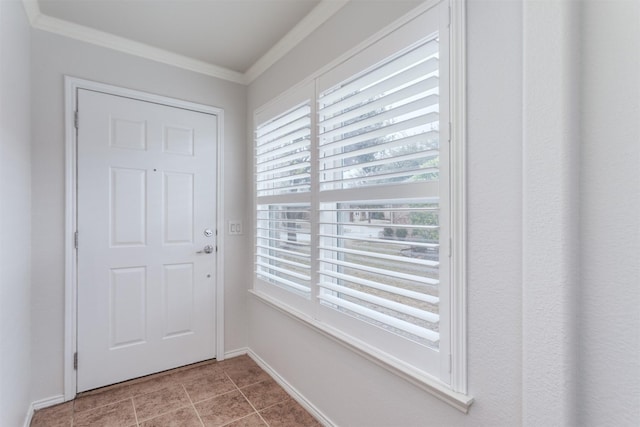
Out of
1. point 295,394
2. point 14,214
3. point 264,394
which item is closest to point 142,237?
point 14,214

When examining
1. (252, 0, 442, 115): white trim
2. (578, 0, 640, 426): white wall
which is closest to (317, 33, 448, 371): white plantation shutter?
(252, 0, 442, 115): white trim

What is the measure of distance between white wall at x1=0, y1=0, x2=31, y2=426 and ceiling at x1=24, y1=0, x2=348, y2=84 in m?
0.27

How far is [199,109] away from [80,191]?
3.45ft

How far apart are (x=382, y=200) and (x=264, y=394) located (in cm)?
161

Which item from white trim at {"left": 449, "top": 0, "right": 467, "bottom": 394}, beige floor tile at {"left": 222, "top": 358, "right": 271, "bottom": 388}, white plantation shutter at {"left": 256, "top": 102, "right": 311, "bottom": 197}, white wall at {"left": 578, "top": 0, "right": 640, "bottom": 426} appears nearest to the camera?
white wall at {"left": 578, "top": 0, "right": 640, "bottom": 426}

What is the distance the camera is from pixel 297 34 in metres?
2.06

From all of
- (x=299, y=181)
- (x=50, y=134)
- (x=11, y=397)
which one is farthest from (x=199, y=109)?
(x=11, y=397)

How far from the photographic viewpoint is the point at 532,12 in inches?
37.0

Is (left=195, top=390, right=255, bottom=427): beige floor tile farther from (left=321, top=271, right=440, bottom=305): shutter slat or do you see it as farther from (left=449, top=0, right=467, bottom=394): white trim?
(left=449, top=0, right=467, bottom=394): white trim

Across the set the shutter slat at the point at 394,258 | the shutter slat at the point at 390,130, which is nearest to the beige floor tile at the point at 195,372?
the shutter slat at the point at 394,258

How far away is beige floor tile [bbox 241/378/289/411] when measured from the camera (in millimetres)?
2027

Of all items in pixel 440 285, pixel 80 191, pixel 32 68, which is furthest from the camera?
pixel 80 191

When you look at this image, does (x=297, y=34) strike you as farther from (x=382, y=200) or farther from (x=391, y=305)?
(x=391, y=305)

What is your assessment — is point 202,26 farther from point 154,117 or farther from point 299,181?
point 299,181
